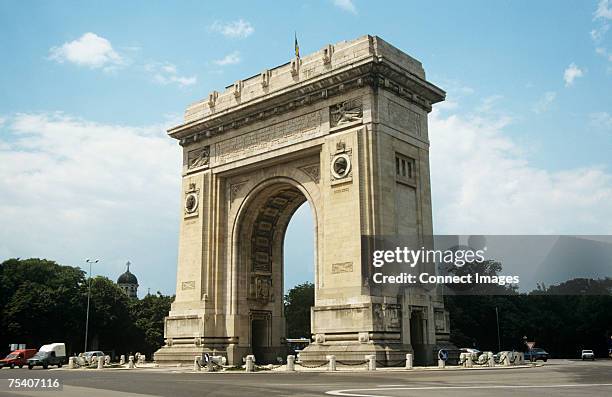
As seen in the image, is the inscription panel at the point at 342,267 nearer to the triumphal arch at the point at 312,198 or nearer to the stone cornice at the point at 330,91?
the triumphal arch at the point at 312,198

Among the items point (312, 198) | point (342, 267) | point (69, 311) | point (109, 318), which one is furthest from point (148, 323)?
point (342, 267)

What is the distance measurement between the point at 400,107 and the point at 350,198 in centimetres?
695

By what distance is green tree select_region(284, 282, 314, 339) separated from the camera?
301 ft

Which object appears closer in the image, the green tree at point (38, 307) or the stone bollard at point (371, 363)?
the stone bollard at point (371, 363)

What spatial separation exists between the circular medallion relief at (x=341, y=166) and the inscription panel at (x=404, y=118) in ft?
12.2

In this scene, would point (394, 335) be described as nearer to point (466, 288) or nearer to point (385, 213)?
point (385, 213)

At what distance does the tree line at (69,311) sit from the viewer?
68.3 metres

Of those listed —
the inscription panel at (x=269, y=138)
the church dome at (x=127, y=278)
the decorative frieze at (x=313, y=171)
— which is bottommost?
the decorative frieze at (x=313, y=171)

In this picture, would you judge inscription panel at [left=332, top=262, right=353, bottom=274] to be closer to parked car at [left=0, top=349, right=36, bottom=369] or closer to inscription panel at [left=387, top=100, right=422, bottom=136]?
inscription panel at [left=387, top=100, right=422, bottom=136]

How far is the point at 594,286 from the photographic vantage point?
78938mm

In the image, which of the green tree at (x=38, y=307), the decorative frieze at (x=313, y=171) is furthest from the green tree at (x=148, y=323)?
the decorative frieze at (x=313, y=171)

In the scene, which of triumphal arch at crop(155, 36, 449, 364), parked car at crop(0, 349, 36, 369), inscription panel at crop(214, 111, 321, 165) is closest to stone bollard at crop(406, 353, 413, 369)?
triumphal arch at crop(155, 36, 449, 364)

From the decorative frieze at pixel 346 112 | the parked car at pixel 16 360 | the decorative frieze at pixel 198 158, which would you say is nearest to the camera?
the decorative frieze at pixel 346 112

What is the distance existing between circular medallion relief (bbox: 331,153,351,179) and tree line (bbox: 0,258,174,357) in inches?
1797
